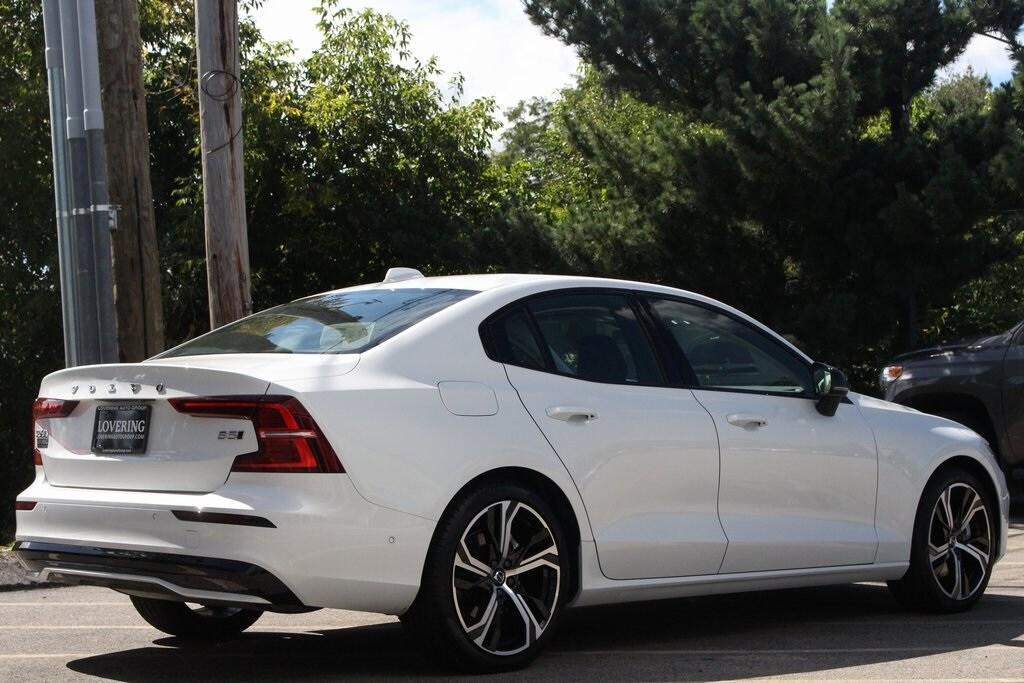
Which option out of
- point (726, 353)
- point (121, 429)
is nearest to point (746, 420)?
point (726, 353)

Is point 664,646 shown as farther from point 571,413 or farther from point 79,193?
point 79,193

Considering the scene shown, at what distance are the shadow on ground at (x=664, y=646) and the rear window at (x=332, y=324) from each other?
49.5 inches

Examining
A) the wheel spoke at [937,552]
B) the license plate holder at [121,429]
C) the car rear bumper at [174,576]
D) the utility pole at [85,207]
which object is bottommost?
the wheel spoke at [937,552]

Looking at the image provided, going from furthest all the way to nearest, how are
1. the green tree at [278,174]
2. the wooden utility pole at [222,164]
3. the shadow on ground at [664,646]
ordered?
the green tree at [278,174] < the wooden utility pole at [222,164] < the shadow on ground at [664,646]

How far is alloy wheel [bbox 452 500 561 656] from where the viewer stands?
5.60m

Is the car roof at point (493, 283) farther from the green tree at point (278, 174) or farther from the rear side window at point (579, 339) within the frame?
the green tree at point (278, 174)

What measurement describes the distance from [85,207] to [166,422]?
15.6 feet

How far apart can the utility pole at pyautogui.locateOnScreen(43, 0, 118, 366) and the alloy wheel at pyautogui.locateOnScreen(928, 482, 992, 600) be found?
17.2ft

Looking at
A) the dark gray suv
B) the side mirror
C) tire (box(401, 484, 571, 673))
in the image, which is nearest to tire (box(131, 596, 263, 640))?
tire (box(401, 484, 571, 673))

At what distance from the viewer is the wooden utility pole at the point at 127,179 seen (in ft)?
33.9

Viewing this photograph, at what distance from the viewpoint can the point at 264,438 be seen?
5266mm

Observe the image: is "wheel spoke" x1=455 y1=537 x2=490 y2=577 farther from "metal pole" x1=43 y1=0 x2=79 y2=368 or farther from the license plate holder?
"metal pole" x1=43 y1=0 x2=79 y2=368

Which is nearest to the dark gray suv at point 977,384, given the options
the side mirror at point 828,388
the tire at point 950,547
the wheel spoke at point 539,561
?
the tire at point 950,547

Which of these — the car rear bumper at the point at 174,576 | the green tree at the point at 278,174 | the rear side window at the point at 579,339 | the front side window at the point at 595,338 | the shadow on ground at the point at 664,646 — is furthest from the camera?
the green tree at the point at 278,174
